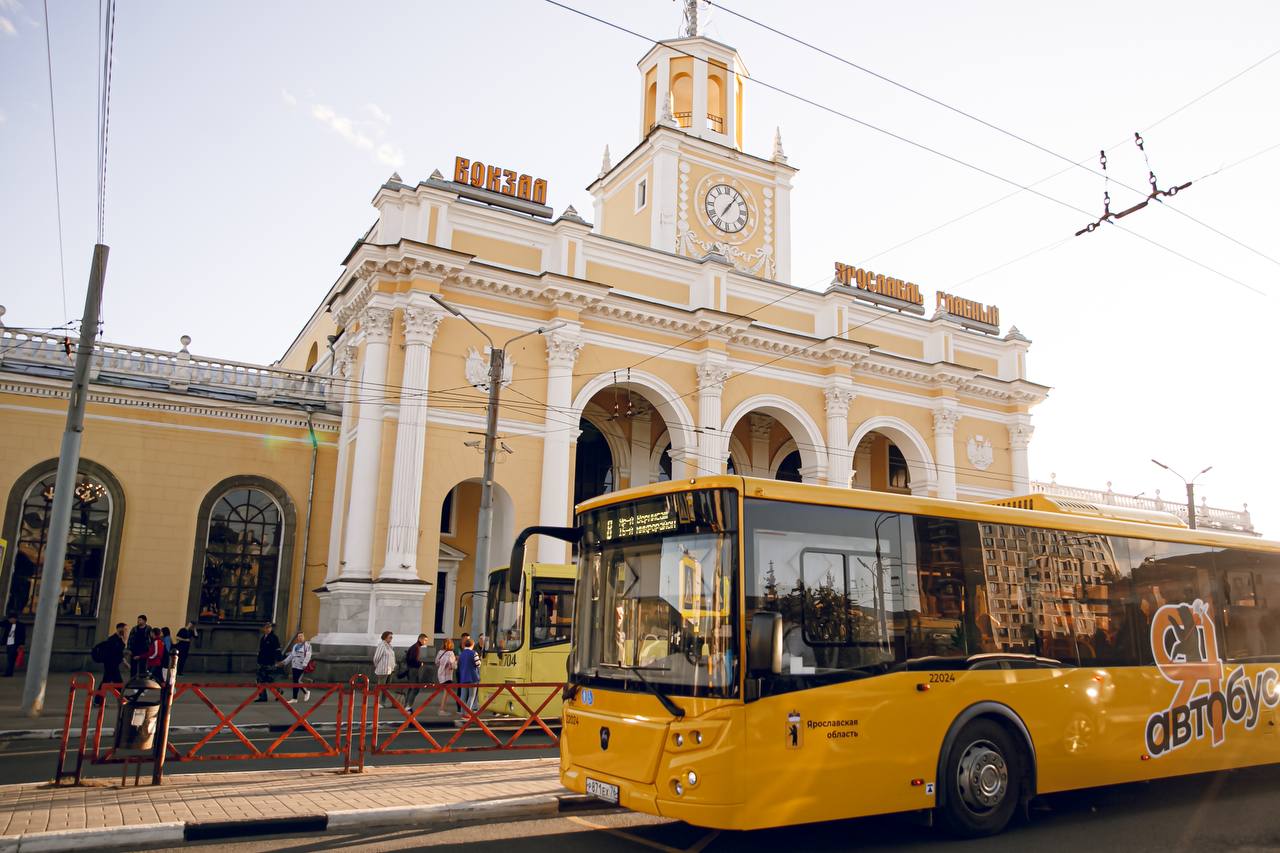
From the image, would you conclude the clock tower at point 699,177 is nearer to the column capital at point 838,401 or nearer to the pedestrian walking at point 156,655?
the column capital at point 838,401

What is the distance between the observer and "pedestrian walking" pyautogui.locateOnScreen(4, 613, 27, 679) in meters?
21.6

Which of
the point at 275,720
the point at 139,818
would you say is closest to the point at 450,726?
the point at 275,720

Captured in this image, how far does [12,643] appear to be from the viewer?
2162 cm

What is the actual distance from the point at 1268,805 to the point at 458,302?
21.2 metres

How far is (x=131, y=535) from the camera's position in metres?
24.5

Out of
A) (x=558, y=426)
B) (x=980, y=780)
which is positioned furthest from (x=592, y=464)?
(x=980, y=780)

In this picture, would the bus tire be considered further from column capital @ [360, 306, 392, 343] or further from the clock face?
the clock face

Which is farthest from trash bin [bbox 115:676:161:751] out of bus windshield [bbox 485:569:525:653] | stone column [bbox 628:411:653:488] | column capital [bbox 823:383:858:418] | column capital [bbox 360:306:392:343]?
column capital [bbox 823:383:858:418]

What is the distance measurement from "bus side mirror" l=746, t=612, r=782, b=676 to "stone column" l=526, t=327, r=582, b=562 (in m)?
19.5

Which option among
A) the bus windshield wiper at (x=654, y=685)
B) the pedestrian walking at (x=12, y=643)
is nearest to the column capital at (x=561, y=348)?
the pedestrian walking at (x=12, y=643)

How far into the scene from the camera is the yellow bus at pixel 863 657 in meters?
6.64

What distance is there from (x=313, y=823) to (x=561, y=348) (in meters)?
19.7

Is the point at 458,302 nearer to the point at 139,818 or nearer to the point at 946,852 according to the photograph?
the point at 139,818

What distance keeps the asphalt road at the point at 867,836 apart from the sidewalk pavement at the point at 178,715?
5.92m
